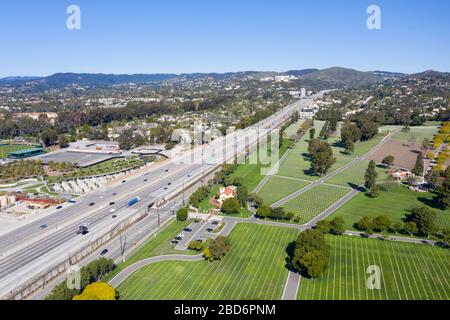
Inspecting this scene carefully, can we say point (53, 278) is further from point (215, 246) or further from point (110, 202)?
point (110, 202)

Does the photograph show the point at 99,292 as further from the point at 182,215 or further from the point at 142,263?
the point at 182,215

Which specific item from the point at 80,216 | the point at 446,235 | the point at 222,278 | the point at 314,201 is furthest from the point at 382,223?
the point at 80,216

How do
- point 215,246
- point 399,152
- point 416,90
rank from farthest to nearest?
point 416,90
point 399,152
point 215,246

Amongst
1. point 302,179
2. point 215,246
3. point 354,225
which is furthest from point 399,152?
point 215,246

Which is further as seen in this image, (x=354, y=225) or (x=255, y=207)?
(x=255, y=207)

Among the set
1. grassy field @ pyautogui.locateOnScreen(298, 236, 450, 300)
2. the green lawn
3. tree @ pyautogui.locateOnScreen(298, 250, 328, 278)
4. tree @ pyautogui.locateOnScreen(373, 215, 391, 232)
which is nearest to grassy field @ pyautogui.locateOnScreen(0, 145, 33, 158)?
the green lawn

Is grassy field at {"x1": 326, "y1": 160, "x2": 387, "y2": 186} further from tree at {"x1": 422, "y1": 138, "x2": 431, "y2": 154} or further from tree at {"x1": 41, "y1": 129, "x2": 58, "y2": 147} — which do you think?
tree at {"x1": 41, "y1": 129, "x2": 58, "y2": 147}
